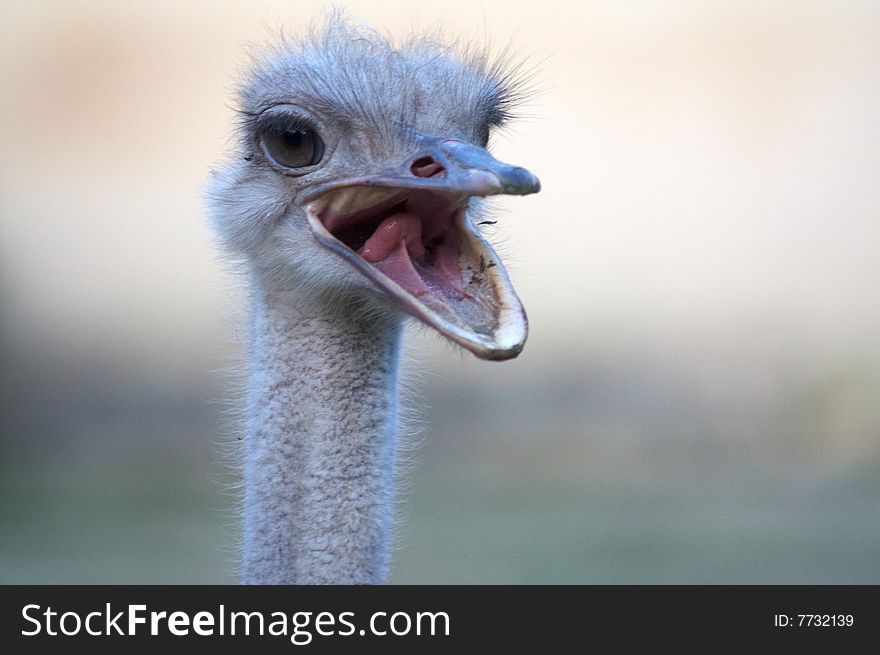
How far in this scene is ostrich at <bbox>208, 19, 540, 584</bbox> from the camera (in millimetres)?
1996

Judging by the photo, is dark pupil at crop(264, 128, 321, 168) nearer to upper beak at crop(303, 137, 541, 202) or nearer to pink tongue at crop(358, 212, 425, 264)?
upper beak at crop(303, 137, 541, 202)

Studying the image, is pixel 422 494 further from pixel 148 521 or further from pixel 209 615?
pixel 209 615

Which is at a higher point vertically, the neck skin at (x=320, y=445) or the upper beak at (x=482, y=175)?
the upper beak at (x=482, y=175)

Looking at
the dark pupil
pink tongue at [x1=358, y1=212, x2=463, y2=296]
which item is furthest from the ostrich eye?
pink tongue at [x1=358, y1=212, x2=463, y2=296]

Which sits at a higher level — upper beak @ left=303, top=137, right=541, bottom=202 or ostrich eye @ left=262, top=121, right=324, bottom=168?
ostrich eye @ left=262, top=121, right=324, bottom=168

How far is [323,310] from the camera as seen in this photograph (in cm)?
218

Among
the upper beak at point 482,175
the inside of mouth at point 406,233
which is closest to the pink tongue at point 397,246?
the inside of mouth at point 406,233

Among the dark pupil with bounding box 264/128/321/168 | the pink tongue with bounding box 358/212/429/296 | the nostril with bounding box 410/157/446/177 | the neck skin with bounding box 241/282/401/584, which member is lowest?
the neck skin with bounding box 241/282/401/584

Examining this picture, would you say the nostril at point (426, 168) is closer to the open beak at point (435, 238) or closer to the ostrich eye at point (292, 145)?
the open beak at point (435, 238)

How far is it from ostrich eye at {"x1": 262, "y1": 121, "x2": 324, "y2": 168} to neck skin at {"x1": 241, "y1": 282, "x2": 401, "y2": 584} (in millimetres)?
217

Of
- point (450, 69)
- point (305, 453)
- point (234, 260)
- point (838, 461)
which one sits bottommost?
point (305, 453)

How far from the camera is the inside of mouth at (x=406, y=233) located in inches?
A: 77.0

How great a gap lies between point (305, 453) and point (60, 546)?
19.7 feet

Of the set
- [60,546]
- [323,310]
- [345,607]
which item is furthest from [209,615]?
[60,546]
